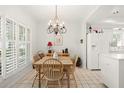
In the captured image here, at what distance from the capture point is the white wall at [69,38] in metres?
8.60

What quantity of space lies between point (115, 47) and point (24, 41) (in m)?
4.29

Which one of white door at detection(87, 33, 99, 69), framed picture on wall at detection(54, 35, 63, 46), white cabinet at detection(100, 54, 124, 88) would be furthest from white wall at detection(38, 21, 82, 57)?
white cabinet at detection(100, 54, 124, 88)

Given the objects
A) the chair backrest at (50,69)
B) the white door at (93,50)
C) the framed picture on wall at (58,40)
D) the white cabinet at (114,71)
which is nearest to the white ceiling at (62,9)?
the white door at (93,50)

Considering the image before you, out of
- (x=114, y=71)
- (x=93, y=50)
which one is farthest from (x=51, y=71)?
(x=93, y=50)

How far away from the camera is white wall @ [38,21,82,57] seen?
8.60 meters

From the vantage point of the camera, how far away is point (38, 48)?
8750 mm

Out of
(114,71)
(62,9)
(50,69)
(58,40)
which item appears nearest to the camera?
(114,71)

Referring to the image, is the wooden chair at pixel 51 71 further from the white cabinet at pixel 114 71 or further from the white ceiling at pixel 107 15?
the white ceiling at pixel 107 15

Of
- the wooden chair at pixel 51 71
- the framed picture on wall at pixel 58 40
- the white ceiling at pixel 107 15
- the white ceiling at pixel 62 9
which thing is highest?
the white ceiling at pixel 62 9

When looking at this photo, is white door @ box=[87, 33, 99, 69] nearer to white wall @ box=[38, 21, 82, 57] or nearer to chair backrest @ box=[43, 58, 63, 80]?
white wall @ box=[38, 21, 82, 57]

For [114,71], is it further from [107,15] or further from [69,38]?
[69,38]

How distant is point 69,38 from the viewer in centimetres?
866
